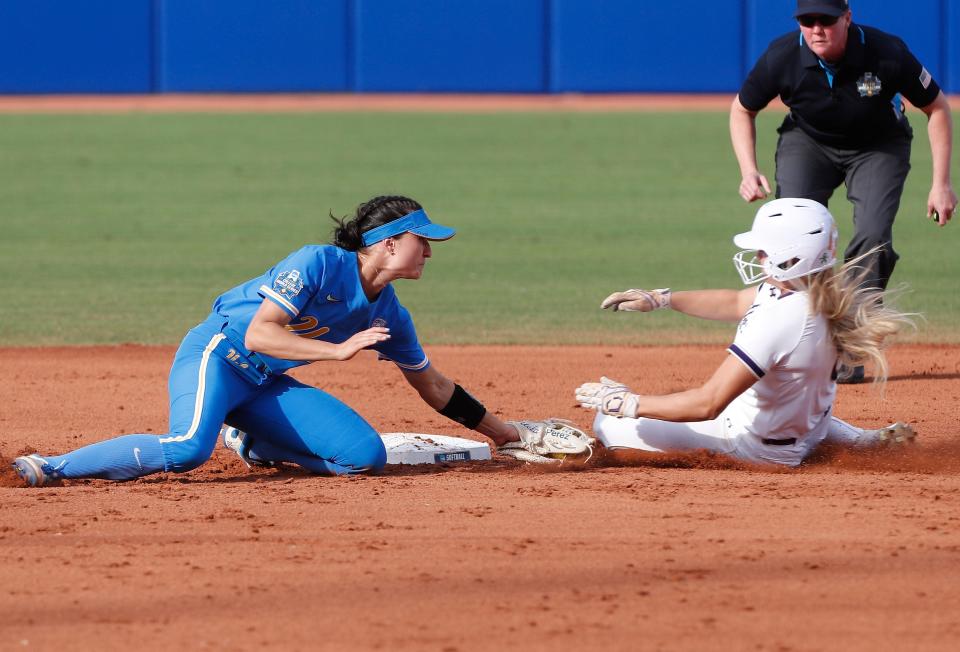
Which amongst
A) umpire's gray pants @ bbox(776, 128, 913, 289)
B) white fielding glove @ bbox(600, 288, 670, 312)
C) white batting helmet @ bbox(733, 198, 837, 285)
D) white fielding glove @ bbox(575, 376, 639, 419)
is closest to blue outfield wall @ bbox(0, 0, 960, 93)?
umpire's gray pants @ bbox(776, 128, 913, 289)

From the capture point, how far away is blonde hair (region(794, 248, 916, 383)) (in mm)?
5133

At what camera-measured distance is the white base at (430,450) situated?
605cm

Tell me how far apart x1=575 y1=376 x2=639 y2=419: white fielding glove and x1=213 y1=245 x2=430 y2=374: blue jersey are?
84cm

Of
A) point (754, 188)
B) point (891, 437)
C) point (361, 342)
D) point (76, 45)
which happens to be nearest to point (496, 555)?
point (361, 342)

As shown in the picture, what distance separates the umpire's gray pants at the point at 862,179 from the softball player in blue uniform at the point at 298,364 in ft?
7.75

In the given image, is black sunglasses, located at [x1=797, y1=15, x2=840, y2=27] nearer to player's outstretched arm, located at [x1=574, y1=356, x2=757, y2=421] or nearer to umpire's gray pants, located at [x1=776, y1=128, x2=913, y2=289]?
umpire's gray pants, located at [x1=776, y1=128, x2=913, y2=289]

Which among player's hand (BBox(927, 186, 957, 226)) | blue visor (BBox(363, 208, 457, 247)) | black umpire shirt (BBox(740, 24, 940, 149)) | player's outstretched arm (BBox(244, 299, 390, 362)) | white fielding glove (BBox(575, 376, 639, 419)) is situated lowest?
white fielding glove (BBox(575, 376, 639, 419))

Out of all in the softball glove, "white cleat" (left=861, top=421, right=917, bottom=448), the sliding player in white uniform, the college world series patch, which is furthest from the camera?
the softball glove

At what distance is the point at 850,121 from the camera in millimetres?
7191

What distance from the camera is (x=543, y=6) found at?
26.7m

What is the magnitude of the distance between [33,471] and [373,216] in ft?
5.51

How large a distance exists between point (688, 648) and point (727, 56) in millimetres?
24025

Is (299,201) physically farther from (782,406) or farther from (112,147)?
(782,406)

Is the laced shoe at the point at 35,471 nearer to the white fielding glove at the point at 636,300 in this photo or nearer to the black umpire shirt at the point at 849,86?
the white fielding glove at the point at 636,300
